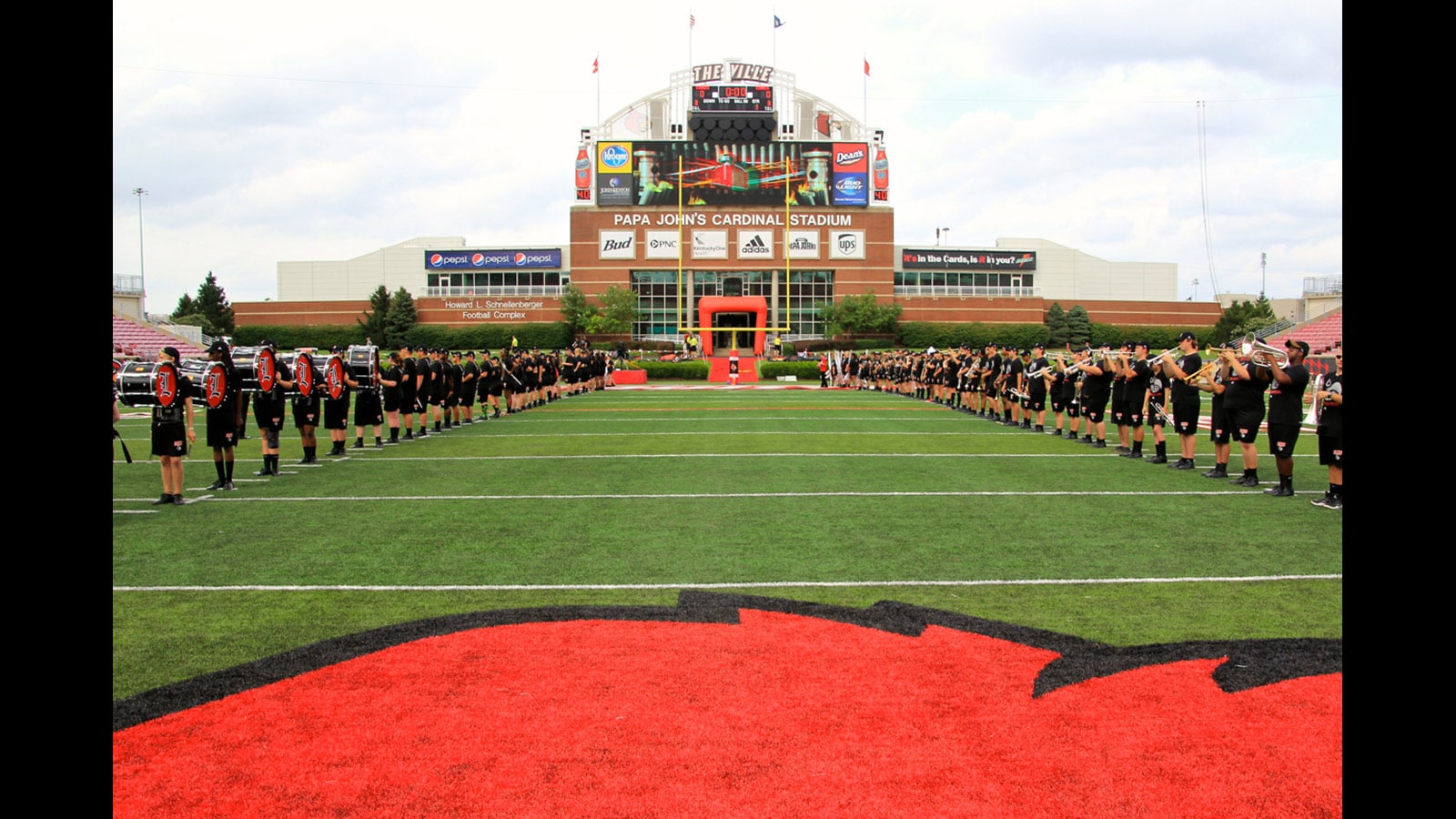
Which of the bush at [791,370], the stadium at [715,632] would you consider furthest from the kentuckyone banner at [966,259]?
the stadium at [715,632]

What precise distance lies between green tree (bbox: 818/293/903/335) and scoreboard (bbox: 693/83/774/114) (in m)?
15.7

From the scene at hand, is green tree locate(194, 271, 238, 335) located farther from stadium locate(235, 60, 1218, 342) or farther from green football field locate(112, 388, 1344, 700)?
green football field locate(112, 388, 1344, 700)

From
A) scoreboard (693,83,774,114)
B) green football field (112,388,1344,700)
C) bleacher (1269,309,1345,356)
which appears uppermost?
scoreboard (693,83,774,114)

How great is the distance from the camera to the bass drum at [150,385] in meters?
10.6

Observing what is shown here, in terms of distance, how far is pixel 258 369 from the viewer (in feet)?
42.6

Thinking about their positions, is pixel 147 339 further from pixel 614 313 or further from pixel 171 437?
pixel 171 437

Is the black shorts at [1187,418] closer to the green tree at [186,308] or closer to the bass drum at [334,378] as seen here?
the bass drum at [334,378]

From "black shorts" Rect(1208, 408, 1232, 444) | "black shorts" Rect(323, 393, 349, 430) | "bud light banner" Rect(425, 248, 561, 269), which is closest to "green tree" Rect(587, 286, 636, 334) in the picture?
"bud light banner" Rect(425, 248, 561, 269)

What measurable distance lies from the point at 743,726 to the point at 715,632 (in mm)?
1485

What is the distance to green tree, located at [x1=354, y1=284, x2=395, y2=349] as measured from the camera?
7788 centimetres

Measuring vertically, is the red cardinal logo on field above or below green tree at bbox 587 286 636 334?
below

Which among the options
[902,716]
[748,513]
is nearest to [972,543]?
[748,513]

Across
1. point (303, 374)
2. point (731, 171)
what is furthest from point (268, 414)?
point (731, 171)

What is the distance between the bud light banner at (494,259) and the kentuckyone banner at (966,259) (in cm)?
2965
